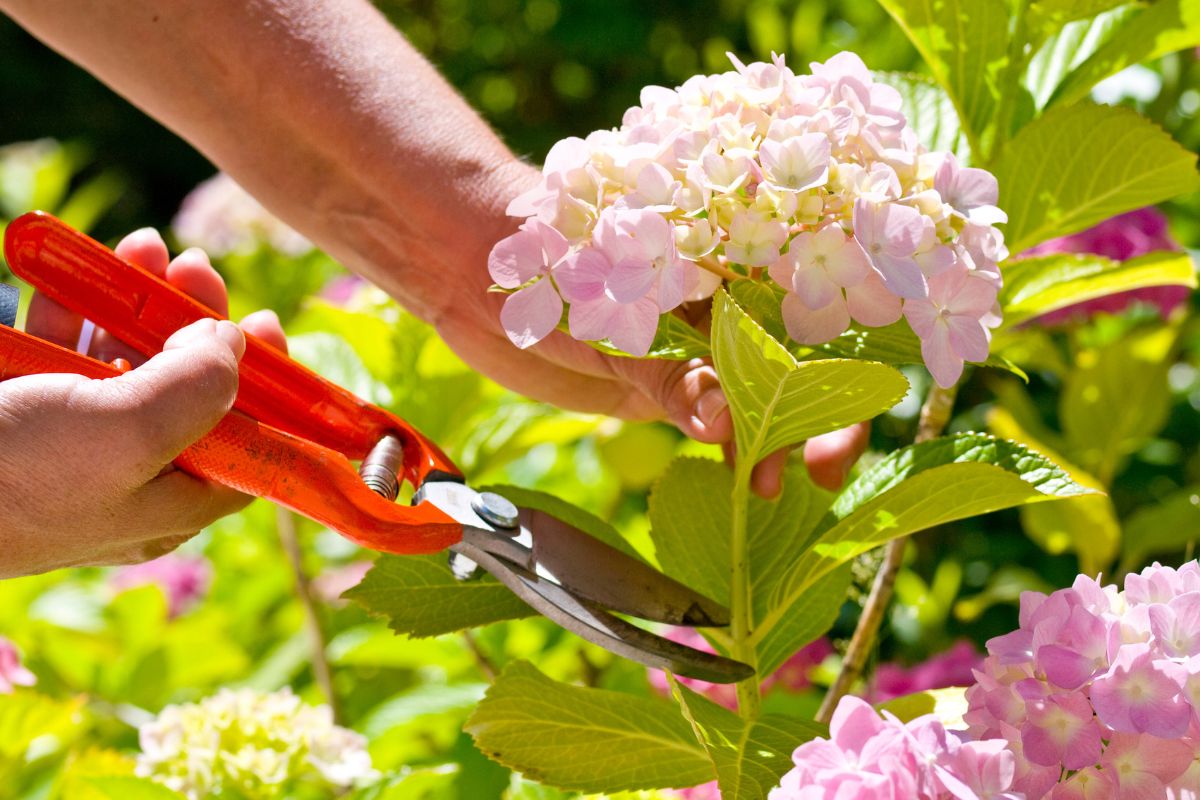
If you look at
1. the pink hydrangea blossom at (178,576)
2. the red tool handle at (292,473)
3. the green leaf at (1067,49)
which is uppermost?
the green leaf at (1067,49)

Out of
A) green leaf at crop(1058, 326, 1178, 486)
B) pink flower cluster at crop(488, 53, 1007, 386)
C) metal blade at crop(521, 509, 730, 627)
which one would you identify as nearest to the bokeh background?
green leaf at crop(1058, 326, 1178, 486)

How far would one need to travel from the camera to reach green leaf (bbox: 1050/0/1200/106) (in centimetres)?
91

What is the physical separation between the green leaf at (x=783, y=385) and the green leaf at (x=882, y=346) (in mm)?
46

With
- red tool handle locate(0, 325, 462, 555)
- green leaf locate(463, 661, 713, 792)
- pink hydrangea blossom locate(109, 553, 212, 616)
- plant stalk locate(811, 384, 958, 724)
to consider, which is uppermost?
red tool handle locate(0, 325, 462, 555)

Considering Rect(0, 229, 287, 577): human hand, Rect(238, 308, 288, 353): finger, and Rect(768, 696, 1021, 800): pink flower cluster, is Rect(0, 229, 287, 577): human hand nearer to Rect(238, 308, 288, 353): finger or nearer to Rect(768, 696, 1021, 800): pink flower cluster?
Rect(238, 308, 288, 353): finger

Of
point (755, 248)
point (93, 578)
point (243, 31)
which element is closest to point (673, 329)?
point (755, 248)

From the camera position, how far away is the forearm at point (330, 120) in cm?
105

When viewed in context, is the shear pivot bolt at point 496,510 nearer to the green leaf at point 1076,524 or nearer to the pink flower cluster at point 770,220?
the pink flower cluster at point 770,220

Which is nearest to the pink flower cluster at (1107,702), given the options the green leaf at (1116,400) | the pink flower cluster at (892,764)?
the pink flower cluster at (892,764)

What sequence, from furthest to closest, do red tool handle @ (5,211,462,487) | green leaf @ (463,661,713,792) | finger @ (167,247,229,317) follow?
finger @ (167,247,229,317)
red tool handle @ (5,211,462,487)
green leaf @ (463,661,713,792)

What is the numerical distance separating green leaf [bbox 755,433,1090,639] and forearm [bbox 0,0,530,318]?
386mm

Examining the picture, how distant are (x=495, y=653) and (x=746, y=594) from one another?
59 cm

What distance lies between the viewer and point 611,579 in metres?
0.82

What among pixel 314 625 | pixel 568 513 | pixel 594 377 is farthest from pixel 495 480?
pixel 568 513
